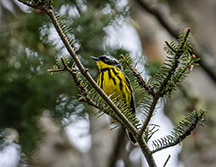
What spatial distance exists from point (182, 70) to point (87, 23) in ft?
6.75

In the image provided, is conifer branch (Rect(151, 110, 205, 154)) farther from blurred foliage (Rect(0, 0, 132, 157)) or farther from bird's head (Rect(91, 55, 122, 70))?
blurred foliage (Rect(0, 0, 132, 157))

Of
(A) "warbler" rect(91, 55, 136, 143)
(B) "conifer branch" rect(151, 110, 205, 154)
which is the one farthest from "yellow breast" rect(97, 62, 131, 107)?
(B) "conifer branch" rect(151, 110, 205, 154)

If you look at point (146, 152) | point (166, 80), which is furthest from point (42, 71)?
point (166, 80)

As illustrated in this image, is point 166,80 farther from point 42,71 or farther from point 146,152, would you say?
point 42,71

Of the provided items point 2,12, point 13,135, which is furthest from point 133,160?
point 2,12

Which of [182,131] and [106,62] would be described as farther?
[106,62]

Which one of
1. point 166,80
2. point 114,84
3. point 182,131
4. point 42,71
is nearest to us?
point 166,80

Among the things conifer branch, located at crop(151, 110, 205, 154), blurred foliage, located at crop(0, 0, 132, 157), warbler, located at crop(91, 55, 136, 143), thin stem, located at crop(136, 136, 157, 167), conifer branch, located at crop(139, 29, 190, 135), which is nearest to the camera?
conifer branch, located at crop(139, 29, 190, 135)

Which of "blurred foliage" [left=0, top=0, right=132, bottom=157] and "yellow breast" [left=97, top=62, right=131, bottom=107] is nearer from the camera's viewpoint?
"yellow breast" [left=97, top=62, right=131, bottom=107]

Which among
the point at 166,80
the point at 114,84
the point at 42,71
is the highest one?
the point at 166,80

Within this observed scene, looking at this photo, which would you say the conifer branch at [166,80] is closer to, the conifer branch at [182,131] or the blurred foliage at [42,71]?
the conifer branch at [182,131]

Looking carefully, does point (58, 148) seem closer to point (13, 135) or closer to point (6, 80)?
point (13, 135)

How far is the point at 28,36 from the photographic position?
3.65m

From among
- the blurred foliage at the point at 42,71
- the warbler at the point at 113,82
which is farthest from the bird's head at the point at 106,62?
the blurred foliage at the point at 42,71
